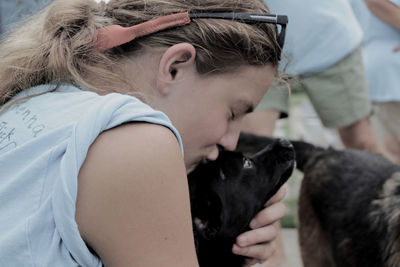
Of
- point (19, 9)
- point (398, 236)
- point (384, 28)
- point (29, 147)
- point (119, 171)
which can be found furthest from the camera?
point (384, 28)

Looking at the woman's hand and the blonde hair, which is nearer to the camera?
the blonde hair

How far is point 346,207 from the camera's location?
9.82 ft

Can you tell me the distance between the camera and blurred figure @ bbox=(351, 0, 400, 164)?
4105mm

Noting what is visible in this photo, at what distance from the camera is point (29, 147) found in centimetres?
134

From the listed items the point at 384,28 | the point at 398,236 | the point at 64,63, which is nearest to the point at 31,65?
the point at 64,63

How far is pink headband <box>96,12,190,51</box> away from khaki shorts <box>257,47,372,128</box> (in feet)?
6.81

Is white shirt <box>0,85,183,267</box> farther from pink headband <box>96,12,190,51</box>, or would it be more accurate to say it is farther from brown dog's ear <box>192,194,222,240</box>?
brown dog's ear <box>192,194,222,240</box>

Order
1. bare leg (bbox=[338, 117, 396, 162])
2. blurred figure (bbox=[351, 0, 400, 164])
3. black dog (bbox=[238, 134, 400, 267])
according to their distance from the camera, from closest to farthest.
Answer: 1. black dog (bbox=[238, 134, 400, 267])
2. bare leg (bbox=[338, 117, 396, 162])
3. blurred figure (bbox=[351, 0, 400, 164])

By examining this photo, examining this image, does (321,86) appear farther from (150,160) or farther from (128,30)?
(150,160)

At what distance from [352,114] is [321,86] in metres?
0.34

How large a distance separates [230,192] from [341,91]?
198 centimetres

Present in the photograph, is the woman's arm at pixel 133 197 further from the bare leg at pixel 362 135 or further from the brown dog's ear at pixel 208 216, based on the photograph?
the bare leg at pixel 362 135

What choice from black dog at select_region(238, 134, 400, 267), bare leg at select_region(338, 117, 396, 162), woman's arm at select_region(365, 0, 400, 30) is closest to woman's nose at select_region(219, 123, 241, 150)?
black dog at select_region(238, 134, 400, 267)

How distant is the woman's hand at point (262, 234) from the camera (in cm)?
215
